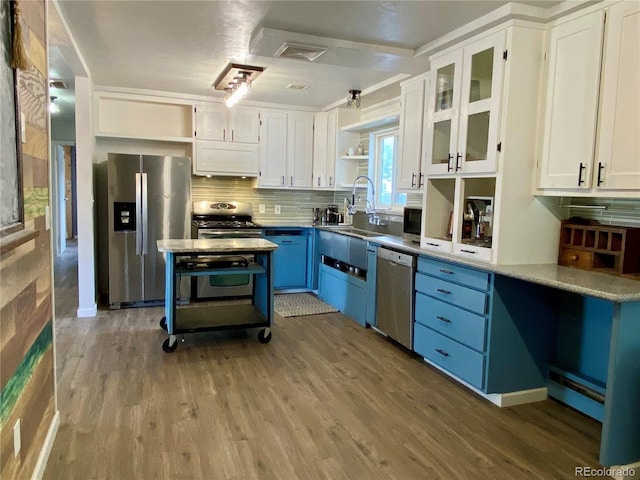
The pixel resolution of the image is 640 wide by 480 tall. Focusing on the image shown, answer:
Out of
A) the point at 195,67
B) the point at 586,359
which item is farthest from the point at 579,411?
the point at 195,67

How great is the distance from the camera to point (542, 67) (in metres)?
2.88

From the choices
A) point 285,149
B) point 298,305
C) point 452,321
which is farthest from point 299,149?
point 452,321

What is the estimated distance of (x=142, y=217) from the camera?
4906 millimetres

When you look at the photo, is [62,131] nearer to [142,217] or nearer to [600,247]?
[142,217]

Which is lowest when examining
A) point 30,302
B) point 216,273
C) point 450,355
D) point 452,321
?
point 450,355

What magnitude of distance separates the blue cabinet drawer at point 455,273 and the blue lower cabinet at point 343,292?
42.1 inches

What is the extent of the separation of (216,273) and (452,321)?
6.07ft

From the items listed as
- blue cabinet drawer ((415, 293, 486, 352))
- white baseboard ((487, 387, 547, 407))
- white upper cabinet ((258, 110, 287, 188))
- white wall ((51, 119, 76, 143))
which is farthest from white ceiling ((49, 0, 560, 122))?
white wall ((51, 119, 76, 143))

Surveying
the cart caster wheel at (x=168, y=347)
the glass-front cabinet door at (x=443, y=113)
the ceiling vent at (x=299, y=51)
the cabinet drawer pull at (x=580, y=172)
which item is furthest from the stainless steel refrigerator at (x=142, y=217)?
the cabinet drawer pull at (x=580, y=172)

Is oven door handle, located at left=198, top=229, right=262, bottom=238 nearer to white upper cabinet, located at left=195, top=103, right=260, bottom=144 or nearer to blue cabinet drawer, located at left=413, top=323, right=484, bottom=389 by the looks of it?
white upper cabinet, located at left=195, top=103, right=260, bottom=144

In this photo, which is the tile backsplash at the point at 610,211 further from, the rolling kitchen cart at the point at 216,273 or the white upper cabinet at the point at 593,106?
the rolling kitchen cart at the point at 216,273

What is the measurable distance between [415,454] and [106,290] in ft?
14.4

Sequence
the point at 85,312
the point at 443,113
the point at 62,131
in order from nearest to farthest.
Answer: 1. the point at 443,113
2. the point at 85,312
3. the point at 62,131

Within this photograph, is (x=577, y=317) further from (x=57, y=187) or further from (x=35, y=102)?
(x=57, y=187)
